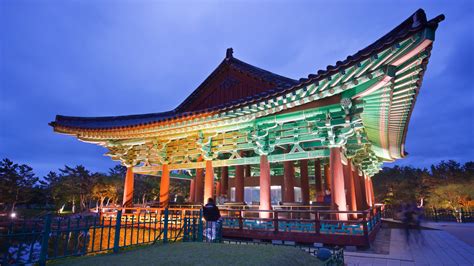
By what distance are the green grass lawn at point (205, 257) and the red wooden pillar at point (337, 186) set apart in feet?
11.1

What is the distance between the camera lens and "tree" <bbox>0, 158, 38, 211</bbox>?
2758cm

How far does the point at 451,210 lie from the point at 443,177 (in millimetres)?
13035

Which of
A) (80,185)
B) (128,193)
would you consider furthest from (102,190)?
(128,193)

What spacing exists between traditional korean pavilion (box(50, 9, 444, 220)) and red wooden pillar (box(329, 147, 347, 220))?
0.03m

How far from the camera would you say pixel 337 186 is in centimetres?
898

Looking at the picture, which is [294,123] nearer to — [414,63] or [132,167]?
[414,63]

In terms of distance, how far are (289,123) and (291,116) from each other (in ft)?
2.05

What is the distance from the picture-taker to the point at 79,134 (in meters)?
14.8

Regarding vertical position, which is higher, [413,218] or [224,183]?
[224,183]

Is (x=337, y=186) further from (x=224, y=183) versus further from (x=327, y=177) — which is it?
(x=224, y=183)

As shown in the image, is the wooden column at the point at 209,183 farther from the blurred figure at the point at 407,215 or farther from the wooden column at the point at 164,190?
the blurred figure at the point at 407,215

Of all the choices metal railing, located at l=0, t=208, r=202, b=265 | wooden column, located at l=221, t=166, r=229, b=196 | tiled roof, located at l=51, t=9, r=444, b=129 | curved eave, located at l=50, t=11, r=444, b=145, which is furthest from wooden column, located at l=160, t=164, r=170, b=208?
wooden column, located at l=221, t=166, r=229, b=196

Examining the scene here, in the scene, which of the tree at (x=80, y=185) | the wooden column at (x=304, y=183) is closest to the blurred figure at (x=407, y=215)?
the wooden column at (x=304, y=183)

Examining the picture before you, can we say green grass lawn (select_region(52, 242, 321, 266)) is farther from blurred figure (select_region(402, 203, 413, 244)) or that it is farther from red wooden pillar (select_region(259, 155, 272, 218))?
red wooden pillar (select_region(259, 155, 272, 218))
